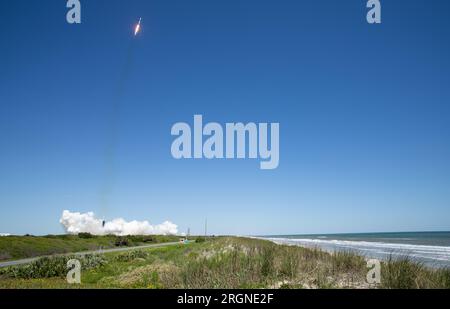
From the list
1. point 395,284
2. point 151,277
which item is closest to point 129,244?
point 151,277

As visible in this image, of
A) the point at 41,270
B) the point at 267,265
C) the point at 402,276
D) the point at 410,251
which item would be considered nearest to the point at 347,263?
the point at 267,265

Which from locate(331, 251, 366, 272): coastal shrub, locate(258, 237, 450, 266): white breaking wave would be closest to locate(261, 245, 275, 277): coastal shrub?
locate(331, 251, 366, 272): coastal shrub

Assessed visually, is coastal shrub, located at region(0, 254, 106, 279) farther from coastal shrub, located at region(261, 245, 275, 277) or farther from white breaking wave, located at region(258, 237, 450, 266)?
white breaking wave, located at region(258, 237, 450, 266)

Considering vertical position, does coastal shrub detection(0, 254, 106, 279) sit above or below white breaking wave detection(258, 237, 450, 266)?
above

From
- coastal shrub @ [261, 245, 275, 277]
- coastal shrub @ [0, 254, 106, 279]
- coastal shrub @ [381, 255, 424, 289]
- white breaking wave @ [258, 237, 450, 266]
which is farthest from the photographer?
white breaking wave @ [258, 237, 450, 266]

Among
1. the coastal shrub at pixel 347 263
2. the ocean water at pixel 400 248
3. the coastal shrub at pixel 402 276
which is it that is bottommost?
the ocean water at pixel 400 248

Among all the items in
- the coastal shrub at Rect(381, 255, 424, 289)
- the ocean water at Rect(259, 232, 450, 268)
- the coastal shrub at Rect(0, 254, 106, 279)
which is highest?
the coastal shrub at Rect(381, 255, 424, 289)

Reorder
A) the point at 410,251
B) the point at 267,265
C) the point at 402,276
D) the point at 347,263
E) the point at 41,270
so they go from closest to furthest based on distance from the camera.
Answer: the point at 402,276 → the point at 267,265 → the point at 347,263 → the point at 41,270 → the point at 410,251

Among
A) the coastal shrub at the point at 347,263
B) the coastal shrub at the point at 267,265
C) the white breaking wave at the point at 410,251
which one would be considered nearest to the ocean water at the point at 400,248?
the white breaking wave at the point at 410,251

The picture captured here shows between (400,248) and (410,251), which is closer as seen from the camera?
(410,251)

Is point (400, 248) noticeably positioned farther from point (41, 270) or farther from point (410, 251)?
point (41, 270)

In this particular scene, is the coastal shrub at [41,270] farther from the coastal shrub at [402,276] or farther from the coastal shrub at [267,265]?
the coastal shrub at [402,276]
